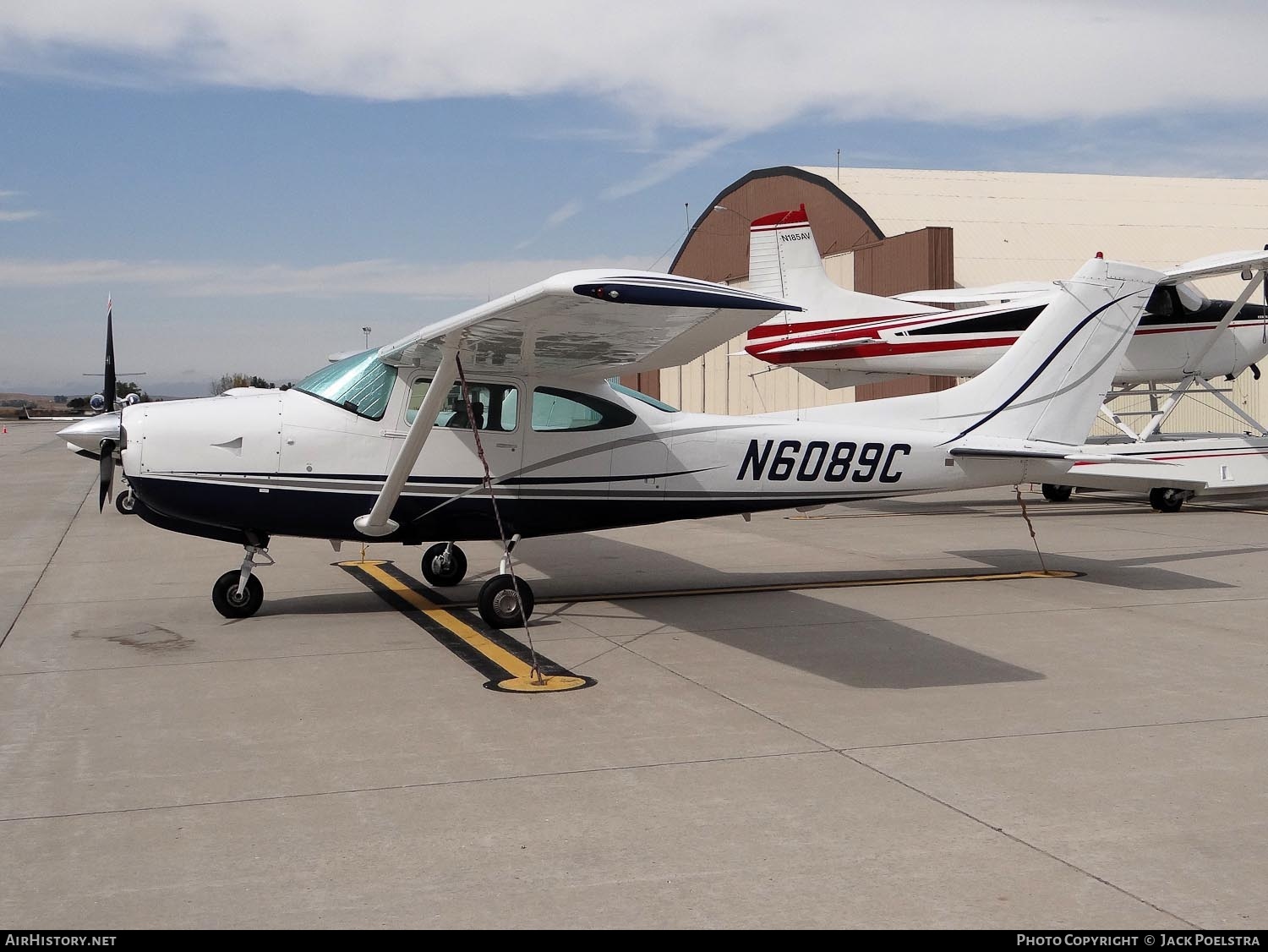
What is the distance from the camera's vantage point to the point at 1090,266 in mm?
11016

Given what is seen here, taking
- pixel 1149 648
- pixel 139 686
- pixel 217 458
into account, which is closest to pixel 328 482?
pixel 217 458

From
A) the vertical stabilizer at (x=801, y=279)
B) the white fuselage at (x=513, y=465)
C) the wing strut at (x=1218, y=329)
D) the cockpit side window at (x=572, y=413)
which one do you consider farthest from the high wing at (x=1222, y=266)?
the cockpit side window at (x=572, y=413)

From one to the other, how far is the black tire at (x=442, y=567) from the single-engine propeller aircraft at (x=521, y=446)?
0.06ft

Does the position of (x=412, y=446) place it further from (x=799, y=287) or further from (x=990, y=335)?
(x=990, y=335)

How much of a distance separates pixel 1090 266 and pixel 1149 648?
4590 mm

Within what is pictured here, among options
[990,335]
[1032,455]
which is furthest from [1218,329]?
[1032,455]

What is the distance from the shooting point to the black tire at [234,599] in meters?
9.06

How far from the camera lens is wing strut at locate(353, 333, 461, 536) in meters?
7.95

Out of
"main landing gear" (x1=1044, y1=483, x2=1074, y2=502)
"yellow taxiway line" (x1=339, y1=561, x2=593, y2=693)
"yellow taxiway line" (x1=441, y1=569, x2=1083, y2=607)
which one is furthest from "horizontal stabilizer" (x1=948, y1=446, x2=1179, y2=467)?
"main landing gear" (x1=1044, y1=483, x2=1074, y2=502)

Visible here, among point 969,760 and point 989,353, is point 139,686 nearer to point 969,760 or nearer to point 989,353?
point 969,760

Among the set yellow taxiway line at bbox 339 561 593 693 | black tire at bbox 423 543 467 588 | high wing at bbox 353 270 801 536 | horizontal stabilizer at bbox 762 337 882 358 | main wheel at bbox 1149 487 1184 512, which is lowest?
yellow taxiway line at bbox 339 561 593 693

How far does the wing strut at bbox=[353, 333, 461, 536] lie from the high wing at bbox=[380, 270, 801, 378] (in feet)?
0.59

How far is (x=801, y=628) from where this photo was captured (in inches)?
339

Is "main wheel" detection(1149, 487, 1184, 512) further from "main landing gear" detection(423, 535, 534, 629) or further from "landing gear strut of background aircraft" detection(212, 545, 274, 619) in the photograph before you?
"landing gear strut of background aircraft" detection(212, 545, 274, 619)
